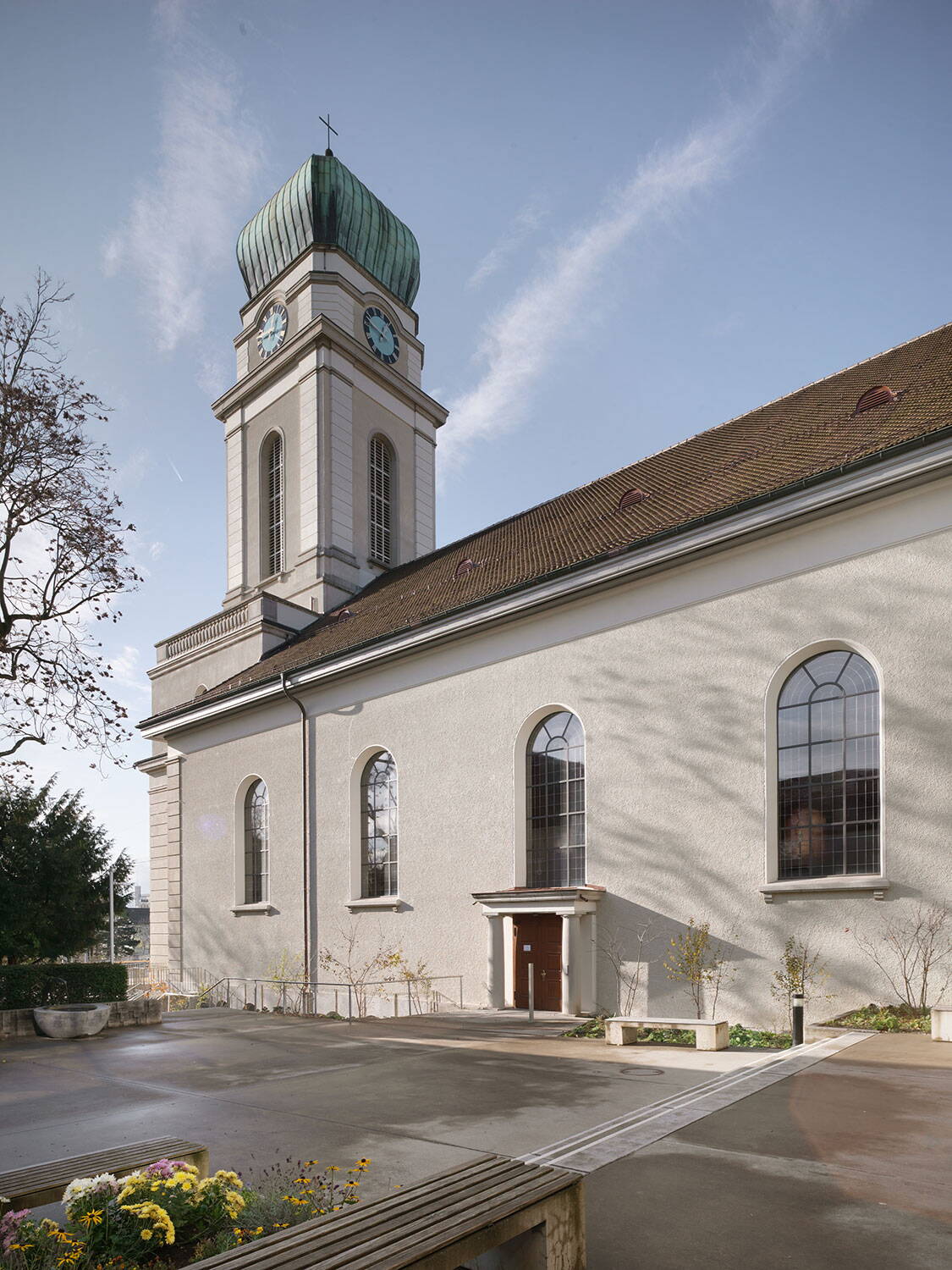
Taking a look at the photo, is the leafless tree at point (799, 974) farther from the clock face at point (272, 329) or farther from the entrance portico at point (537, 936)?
the clock face at point (272, 329)

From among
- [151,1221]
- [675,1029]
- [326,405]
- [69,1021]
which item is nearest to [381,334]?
[326,405]

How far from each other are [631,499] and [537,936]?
31.4 ft

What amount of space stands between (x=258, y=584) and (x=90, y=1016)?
61.7 feet

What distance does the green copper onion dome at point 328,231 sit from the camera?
33.4 m

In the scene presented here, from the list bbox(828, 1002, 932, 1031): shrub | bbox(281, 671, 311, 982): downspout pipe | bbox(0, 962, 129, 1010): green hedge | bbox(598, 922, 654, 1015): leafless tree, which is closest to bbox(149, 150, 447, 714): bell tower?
bbox(281, 671, 311, 982): downspout pipe

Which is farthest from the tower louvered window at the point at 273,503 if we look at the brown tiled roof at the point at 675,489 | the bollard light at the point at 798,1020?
the bollard light at the point at 798,1020

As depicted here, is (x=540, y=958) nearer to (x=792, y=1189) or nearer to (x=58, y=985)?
(x=58, y=985)

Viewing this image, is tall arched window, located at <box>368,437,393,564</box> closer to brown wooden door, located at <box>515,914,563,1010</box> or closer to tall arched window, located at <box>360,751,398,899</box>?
tall arched window, located at <box>360,751,398,899</box>

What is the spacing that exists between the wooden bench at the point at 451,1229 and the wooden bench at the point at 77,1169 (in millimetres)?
1977

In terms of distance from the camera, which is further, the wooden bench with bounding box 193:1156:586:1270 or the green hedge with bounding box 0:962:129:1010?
the green hedge with bounding box 0:962:129:1010

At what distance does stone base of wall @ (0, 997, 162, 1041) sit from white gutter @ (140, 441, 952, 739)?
8.35m

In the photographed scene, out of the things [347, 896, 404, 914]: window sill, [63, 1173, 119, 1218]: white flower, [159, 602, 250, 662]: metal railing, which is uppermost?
[159, 602, 250, 662]: metal railing

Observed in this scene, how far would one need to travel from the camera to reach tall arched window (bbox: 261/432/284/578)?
32.6m

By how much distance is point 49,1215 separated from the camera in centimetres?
596
